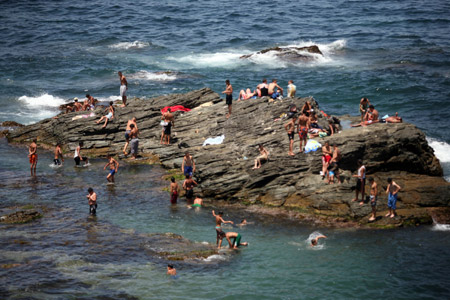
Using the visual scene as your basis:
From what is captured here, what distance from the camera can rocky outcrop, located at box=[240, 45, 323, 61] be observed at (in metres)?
59.3

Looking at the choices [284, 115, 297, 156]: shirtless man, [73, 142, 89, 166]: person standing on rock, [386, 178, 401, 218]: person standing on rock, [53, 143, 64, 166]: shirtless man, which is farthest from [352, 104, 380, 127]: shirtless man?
[53, 143, 64, 166]: shirtless man

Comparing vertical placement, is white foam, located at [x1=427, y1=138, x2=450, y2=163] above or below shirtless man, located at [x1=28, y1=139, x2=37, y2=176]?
below

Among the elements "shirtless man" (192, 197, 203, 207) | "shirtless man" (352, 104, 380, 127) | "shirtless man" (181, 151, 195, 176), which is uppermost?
"shirtless man" (352, 104, 380, 127)

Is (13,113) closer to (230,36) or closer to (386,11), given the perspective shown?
(230,36)

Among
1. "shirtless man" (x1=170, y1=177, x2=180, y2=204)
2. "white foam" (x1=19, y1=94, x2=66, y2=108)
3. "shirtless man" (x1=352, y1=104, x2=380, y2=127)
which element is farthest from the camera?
"white foam" (x1=19, y1=94, x2=66, y2=108)

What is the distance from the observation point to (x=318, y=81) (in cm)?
5225

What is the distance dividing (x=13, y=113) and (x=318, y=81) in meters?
27.9

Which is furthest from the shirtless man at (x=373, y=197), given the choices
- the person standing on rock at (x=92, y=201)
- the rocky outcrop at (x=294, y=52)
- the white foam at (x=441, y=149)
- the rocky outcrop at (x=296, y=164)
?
the rocky outcrop at (x=294, y=52)

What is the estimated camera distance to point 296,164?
89.3 ft

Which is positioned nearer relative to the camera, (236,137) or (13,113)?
(236,137)

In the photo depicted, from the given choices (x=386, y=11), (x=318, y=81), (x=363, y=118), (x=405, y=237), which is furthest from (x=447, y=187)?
(x=386, y=11)

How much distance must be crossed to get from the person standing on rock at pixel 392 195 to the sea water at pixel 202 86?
3.60ft

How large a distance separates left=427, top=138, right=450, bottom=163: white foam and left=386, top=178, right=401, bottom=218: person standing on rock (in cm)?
1276

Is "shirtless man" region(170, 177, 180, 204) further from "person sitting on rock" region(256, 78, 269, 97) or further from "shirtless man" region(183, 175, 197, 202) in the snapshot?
"person sitting on rock" region(256, 78, 269, 97)
